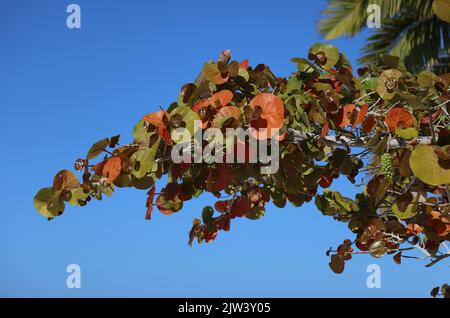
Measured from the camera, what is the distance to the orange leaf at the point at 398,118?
177cm

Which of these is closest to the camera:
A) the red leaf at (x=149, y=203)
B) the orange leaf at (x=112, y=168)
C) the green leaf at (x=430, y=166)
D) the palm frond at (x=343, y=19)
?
the green leaf at (x=430, y=166)

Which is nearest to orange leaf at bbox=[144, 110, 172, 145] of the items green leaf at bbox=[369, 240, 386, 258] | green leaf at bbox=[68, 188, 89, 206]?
green leaf at bbox=[68, 188, 89, 206]

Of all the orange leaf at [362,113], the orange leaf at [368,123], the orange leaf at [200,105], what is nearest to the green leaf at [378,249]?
the orange leaf at [368,123]

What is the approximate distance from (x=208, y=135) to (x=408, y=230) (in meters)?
1.33

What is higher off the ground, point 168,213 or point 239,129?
point 239,129

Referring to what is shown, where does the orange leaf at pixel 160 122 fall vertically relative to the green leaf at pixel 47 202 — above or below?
above

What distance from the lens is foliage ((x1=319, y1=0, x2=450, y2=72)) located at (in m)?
7.34

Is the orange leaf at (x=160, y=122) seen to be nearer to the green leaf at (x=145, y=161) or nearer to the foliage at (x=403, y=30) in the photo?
the green leaf at (x=145, y=161)

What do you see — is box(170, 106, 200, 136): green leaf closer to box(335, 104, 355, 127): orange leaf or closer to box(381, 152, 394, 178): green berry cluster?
box(335, 104, 355, 127): orange leaf

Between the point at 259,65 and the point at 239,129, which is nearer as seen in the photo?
the point at 239,129
